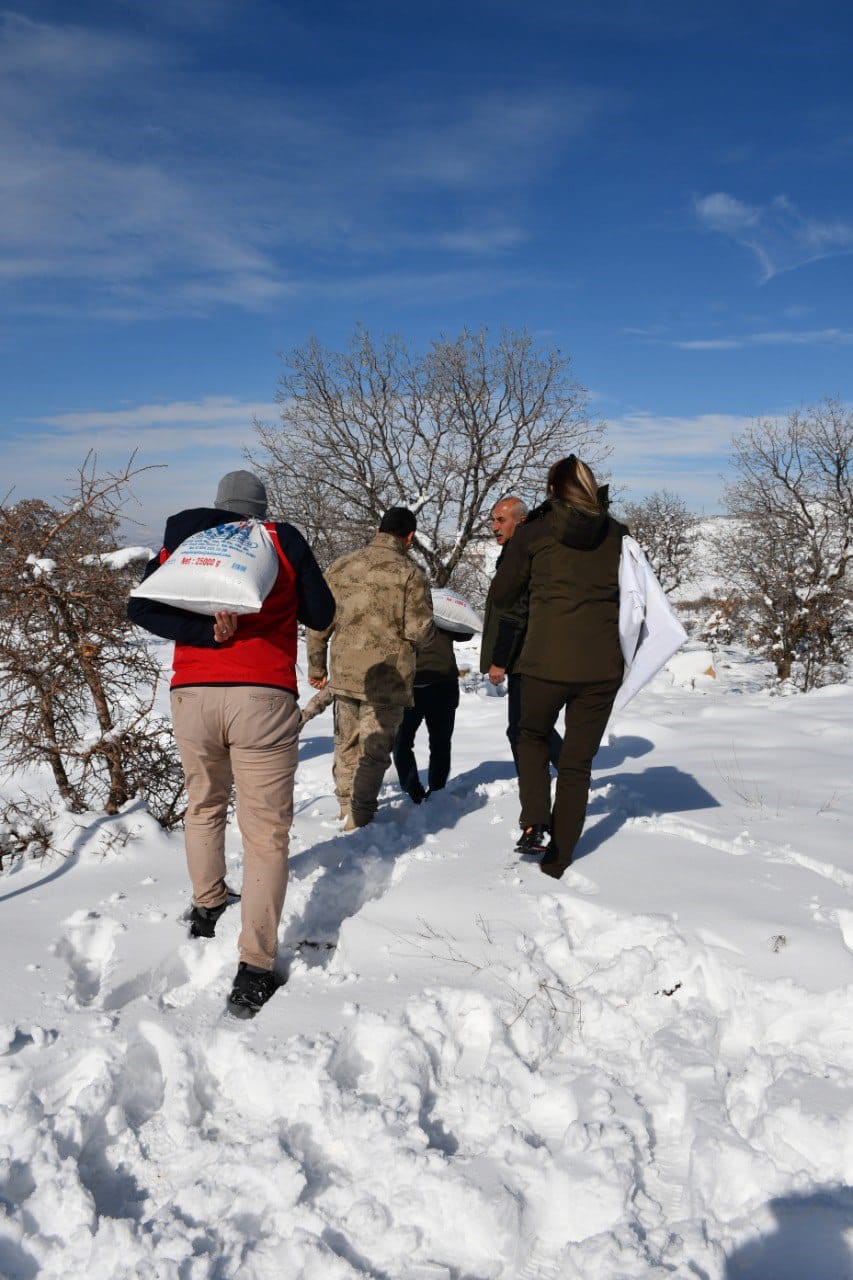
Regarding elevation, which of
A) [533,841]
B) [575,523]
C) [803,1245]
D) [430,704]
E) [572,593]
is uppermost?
[575,523]

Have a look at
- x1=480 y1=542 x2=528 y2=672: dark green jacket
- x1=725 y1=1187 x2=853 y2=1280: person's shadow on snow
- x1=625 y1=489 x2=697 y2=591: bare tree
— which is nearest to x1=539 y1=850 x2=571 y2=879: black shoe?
x1=480 y1=542 x2=528 y2=672: dark green jacket

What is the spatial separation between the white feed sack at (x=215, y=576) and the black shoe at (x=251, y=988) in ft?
4.14

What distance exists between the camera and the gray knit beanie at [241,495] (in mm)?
3025

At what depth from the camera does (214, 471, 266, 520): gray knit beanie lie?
303 centimetres

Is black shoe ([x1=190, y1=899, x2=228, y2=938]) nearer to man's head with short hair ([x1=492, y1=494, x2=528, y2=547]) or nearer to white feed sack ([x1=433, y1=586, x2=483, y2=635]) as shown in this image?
man's head with short hair ([x1=492, y1=494, x2=528, y2=547])

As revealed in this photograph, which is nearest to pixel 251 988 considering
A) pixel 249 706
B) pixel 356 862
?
pixel 249 706

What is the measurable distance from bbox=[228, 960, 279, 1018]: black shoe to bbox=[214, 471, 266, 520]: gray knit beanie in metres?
1.65

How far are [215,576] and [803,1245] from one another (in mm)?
2361

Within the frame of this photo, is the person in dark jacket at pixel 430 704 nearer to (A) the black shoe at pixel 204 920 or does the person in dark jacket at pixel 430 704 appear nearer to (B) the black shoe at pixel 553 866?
(B) the black shoe at pixel 553 866

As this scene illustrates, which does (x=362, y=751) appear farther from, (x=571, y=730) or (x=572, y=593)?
(x=572, y=593)

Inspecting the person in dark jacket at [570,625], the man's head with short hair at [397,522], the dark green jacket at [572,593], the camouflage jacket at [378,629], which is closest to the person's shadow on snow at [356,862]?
the camouflage jacket at [378,629]

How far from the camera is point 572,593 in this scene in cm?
370

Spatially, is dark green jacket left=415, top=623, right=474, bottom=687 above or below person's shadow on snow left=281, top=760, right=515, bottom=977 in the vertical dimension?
above

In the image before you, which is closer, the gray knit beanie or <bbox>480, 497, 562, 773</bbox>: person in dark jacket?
the gray knit beanie
